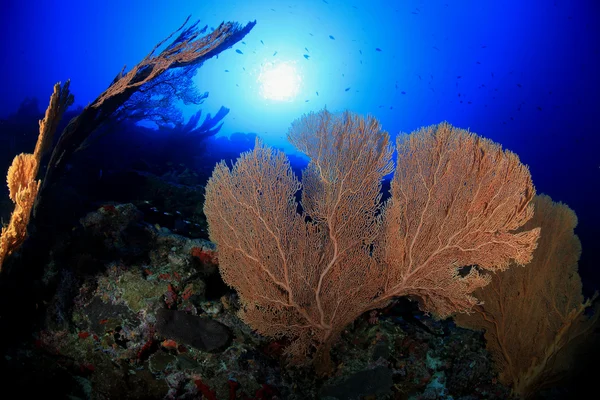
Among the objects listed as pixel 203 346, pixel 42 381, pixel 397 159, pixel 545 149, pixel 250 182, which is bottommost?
pixel 42 381

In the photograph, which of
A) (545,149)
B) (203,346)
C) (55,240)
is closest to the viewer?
(203,346)

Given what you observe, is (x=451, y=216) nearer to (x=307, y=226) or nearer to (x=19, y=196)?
(x=307, y=226)

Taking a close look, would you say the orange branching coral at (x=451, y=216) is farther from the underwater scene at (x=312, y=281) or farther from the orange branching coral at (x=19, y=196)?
the orange branching coral at (x=19, y=196)

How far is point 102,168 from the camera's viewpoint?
9.09 metres

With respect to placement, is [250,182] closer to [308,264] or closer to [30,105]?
[308,264]

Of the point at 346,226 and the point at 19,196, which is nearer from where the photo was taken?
the point at 19,196

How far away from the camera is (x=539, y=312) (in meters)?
4.22

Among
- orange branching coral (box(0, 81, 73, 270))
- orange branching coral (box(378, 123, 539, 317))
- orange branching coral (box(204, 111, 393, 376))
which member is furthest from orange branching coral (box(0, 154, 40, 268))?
orange branching coral (box(378, 123, 539, 317))

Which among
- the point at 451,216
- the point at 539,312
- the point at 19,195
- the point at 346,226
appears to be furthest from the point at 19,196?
the point at 539,312

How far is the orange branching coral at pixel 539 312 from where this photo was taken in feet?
13.5

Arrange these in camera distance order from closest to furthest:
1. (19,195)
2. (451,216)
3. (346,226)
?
1. (19,195)
2. (451,216)
3. (346,226)

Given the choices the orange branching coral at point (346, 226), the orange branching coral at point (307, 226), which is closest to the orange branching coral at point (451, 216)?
the orange branching coral at point (346, 226)

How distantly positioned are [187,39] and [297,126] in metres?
4.25

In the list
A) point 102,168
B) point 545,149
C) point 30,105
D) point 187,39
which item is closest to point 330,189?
point 187,39
